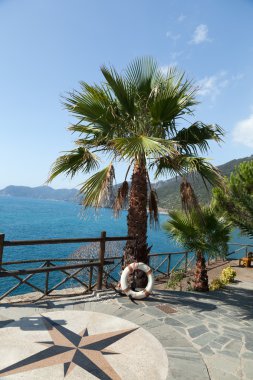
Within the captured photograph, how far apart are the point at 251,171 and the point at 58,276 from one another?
18904mm

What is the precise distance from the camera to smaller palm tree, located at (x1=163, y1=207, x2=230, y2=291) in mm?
9445

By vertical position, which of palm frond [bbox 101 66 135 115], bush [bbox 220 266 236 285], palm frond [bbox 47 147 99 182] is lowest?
bush [bbox 220 266 236 285]

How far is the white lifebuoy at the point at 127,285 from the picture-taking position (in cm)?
662

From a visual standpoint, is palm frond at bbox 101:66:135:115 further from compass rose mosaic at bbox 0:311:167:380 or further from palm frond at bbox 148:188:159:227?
compass rose mosaic at bbox 0:311:167:380

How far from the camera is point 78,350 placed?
414cm

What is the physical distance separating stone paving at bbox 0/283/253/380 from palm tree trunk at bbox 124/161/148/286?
1048mm

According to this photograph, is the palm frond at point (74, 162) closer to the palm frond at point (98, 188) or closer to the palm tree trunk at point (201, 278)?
the palm frond at point (98, 188)

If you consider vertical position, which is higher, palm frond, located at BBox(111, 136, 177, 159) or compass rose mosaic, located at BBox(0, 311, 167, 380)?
palm frond, located at BBox(111, 136, 177, 159)

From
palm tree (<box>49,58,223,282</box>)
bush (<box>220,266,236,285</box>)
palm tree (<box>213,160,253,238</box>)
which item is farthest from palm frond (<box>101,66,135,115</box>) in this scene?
bush (<box>220,266,236,285</box>)

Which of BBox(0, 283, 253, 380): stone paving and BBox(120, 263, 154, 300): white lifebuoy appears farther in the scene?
BBox(120, 263, 154, 300): white lifebuoy

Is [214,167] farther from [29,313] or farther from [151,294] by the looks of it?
[29,313]

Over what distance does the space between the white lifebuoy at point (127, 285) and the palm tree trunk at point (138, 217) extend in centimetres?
36

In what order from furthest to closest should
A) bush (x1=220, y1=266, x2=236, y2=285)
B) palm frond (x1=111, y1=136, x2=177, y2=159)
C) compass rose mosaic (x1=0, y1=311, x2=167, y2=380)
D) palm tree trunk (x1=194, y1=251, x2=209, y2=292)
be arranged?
bush (x1=220, y1=266, x2=236, y2=285)
palm tree trunk (x1=194, y1=251, x2=209, y2=292)
palm frond (x1=111, y1=136, x2=177, y2=159)
compass rose mosaic (x1=0, y1=311, x2=167, y2=380)

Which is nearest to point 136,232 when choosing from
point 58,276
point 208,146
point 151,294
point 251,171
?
point 151,294
